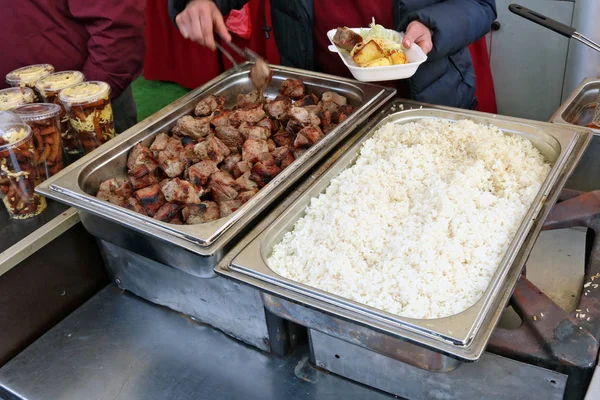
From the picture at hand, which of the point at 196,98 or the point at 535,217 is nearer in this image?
the point at 535,217

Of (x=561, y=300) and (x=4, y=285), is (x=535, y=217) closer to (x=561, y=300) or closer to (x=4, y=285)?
(x=561, y=300)

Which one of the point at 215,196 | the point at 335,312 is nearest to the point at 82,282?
the point at 215,196

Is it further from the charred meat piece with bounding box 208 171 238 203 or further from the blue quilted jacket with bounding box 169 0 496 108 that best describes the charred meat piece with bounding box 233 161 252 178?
the blue quilted jacket with bounding box 169 0 496 108

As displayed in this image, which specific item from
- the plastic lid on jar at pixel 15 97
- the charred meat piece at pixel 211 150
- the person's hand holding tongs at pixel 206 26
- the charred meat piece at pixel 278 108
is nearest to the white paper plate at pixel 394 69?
the charred meat piece at pixel 278 108

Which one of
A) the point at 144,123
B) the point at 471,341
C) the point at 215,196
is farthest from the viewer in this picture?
the point at 144,123

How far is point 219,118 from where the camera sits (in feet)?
6.00

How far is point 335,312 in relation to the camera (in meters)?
1.05

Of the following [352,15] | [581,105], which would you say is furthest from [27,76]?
[581,105]

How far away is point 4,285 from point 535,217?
136cm

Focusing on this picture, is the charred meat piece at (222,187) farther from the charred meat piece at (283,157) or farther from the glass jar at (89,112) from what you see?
the glass jar at (89,112)

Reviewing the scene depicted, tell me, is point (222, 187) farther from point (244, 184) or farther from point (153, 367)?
point (153, 367)

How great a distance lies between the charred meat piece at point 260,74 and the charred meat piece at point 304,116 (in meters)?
0.25

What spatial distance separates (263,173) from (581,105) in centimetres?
123

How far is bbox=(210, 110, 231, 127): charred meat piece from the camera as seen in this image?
1.82 m
